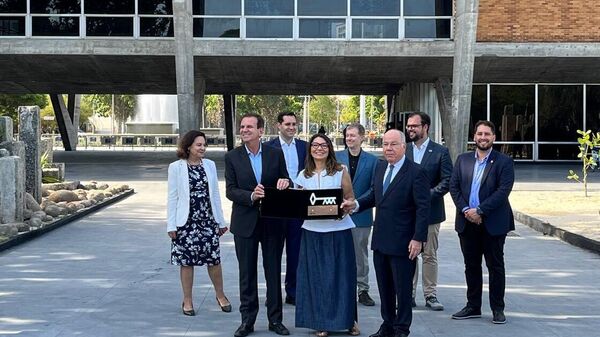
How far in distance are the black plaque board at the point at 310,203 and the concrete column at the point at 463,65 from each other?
897 inches

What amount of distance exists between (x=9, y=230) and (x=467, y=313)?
7631 millimetres

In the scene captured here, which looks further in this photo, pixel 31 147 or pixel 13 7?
pixel 13 7

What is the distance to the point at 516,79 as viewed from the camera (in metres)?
34.5

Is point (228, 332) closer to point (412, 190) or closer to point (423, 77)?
point (412, 190)

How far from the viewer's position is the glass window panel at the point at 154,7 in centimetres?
3062

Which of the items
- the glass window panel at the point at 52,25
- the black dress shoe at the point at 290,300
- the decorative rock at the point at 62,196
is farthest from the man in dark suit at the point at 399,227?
the glass window panel at the point at 52,25

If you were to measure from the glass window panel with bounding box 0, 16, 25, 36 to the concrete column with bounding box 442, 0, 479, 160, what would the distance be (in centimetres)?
1508

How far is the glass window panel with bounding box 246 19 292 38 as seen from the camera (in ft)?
98.1

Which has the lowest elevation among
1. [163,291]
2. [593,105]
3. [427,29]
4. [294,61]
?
[163,291]

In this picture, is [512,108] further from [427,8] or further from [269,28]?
[269,28]

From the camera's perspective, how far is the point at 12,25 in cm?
3033

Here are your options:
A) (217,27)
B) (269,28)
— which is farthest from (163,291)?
(217,27)

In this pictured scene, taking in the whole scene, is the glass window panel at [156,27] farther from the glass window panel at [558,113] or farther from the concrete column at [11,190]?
the concrete column at [11,190]

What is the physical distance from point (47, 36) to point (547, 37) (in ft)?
56.7
